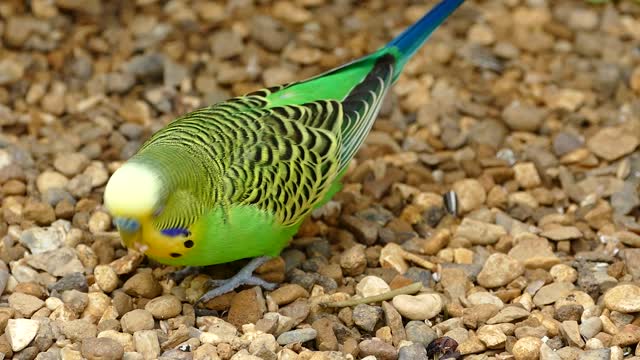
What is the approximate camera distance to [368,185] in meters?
5.44

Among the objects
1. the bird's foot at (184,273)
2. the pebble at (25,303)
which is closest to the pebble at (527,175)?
the bird's foot at (184,273)

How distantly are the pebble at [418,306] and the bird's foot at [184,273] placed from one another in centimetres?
94

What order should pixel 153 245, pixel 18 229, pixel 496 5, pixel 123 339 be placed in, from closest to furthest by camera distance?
pixel 153 245 → pixel 123 339 → pixel 18 229 → pixel 496 5

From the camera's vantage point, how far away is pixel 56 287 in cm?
454

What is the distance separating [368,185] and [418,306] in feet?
3.62

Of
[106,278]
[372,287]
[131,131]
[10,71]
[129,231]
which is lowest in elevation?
[372,287]

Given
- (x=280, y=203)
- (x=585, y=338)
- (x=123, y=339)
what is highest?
(x=280, y=203)

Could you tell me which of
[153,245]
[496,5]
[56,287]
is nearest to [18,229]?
[56,287]

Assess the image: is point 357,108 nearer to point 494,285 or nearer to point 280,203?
point 280,203

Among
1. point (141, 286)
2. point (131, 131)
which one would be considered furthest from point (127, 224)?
point (131, 131)

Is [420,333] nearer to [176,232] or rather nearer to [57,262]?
[176,232]

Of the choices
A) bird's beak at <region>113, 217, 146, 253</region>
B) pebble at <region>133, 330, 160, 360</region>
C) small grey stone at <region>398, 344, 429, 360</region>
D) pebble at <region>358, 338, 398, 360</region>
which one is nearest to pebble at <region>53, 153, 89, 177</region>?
pebble at <region>133, 330, 160, 360</region>

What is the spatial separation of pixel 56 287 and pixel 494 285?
2024 millimetres

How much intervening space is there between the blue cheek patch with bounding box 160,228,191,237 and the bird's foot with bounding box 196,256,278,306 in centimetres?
57
